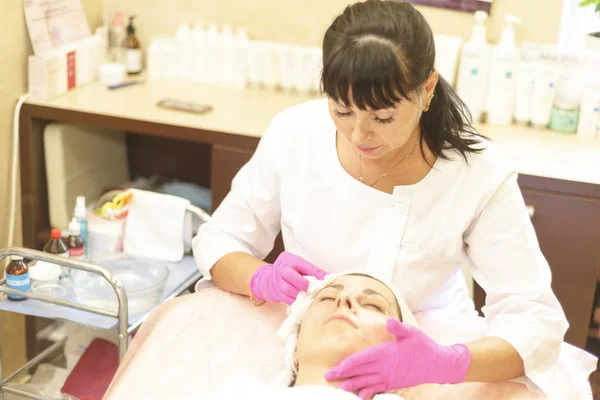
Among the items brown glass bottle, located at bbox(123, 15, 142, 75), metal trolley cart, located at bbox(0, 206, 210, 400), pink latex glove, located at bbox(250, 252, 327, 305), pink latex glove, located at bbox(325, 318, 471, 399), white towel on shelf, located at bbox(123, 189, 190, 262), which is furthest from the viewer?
brown glass bottle, located at bbox(123, 15, 142, 75)

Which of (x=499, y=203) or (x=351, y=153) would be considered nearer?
(x=499, y=203)

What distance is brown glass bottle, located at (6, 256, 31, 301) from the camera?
1.87 meters

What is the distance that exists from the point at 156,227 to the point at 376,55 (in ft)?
3.50

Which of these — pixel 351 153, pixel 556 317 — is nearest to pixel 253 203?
pixel 351 153

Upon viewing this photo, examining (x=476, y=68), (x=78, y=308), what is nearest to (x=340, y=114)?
(x=78, y=308)

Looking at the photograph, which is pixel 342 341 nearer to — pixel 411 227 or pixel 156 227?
pixel 411 227

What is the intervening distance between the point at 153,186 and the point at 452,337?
141cm

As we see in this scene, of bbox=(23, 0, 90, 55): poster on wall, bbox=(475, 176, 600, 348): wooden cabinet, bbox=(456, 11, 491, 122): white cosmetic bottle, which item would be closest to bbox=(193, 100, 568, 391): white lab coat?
bbox=(475, 176, 600, 348): wooden cabinet

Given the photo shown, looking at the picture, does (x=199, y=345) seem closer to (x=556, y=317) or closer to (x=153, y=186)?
(x=556, y=317)

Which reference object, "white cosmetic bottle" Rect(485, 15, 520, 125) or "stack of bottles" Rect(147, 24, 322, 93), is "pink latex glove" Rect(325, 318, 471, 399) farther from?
"stack of bottles" Rect(147, 24, 322, 93)

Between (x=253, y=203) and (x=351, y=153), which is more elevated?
(x=351, y=153)

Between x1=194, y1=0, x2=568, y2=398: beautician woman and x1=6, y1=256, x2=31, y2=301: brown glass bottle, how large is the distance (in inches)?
18.9

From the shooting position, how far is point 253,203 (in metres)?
1.71

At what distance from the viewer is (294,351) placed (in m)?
1.48
